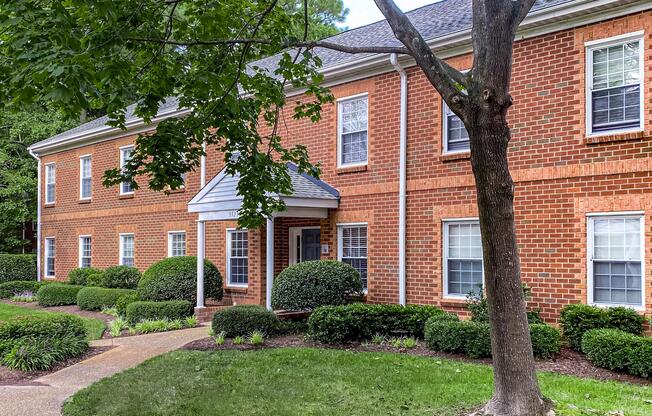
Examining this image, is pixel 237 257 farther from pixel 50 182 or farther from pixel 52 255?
pixel 50 182

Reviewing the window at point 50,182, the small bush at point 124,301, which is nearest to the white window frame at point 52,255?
the window at point 50,182

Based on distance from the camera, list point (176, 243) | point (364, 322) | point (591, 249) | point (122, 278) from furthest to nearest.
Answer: point (122, 278), point (176, 243), point (364, 322), point (591, 249)

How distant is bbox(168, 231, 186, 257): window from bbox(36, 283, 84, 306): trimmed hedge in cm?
347

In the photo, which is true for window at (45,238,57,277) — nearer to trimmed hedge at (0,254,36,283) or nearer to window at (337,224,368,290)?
trimmed hedge at (0,254,36,283)

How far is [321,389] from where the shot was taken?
7.59 m

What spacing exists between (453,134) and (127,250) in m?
13.0

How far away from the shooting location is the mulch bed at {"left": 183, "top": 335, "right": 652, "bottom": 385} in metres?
8.45

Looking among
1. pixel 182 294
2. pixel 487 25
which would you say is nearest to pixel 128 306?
pixel 182 294

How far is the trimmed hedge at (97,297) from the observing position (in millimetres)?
17406

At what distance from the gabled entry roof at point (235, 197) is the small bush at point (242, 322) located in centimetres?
256

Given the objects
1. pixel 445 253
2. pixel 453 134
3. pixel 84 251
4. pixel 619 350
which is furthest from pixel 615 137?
pixel 84 251

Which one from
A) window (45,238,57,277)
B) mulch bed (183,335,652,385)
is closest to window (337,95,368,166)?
mulch bed (183,335,652,385)

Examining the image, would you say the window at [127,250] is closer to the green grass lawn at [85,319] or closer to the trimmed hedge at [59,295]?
the trimmed hedge at [59,295]

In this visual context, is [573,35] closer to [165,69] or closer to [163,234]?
[165,69]
